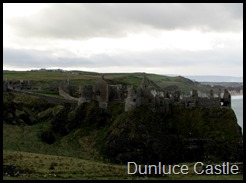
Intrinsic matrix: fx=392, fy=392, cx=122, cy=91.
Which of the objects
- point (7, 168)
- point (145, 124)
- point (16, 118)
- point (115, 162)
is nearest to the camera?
point (7, 168)

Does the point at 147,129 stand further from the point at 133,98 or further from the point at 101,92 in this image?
the point at 101,92

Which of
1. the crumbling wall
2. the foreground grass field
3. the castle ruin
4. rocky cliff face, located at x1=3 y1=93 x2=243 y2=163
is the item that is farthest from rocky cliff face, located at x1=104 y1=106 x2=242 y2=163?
the foreground grass field

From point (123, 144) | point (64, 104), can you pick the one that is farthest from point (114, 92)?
point (123, 144)

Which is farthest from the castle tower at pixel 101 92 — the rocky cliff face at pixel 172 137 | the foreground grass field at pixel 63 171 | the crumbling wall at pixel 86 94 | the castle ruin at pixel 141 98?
the foreground grass field at pixel 63 171

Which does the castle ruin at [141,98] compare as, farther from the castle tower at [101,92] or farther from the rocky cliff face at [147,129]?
the rocky cliff face at [147,129]

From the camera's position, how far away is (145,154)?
5753 centimetres

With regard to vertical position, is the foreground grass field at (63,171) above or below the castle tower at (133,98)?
below

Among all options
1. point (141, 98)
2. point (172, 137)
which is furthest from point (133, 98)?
point (172, 137)

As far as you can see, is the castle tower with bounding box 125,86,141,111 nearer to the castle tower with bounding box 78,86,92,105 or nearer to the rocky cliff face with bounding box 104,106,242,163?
the rocky cliff face with bounding box 104,106,242,163

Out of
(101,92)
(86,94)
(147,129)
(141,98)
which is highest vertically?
(101,92)

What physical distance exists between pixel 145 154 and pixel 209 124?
39.1 ft

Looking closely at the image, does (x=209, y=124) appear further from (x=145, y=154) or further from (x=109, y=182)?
(x=109, y=182)

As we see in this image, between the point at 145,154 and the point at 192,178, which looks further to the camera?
the point at 145,154

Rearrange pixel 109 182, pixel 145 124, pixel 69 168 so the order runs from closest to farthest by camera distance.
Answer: pixel 109 182, pixel 69 168, pixel 145 124
